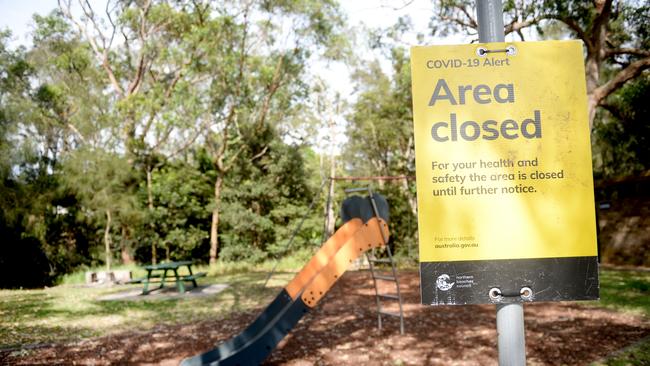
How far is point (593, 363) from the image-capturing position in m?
4.14

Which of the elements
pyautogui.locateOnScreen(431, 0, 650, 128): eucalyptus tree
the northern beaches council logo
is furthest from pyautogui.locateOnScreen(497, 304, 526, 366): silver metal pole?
pyautogui.locateOnScreen(431, 0, 650, 128): eucalyptus tree

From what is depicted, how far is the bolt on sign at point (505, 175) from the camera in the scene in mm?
1431

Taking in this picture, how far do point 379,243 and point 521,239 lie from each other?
4.66 metres

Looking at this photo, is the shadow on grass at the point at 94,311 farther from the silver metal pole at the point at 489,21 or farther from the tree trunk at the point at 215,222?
the tree trunk at the point at 215,222

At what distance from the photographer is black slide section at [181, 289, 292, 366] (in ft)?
15.2

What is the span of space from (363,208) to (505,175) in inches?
191

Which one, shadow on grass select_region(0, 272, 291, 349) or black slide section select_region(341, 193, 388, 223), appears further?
shadow on grass select_region(0, 272, 291, 349)

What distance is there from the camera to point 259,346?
179 inches

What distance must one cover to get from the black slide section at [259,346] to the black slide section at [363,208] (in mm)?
1747

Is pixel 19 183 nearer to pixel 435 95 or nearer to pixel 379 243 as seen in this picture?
pixel 379 243

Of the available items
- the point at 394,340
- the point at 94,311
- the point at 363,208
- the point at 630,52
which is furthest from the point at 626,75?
the point at 94,311

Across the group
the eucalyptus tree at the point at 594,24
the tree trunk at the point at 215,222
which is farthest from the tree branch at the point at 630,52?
the tree trunk at the point at 215,222

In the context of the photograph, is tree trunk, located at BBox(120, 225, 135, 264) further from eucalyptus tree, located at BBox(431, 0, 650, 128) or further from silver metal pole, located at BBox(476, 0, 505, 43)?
silver metal pole, located at BBox(476, 0, 505, 43)

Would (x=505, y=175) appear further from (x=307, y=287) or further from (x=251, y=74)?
(x=251, y=74)
